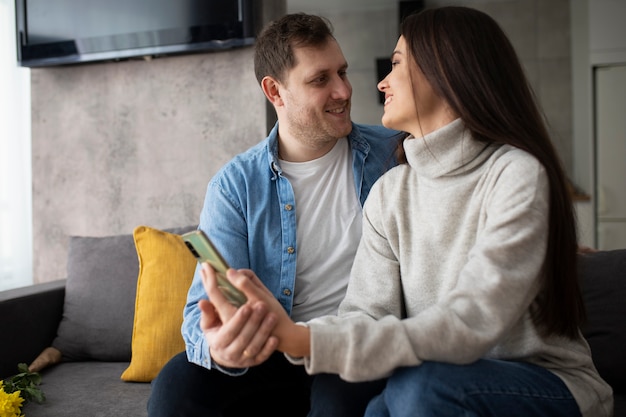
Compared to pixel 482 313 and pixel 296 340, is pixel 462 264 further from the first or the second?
pixel 296 340

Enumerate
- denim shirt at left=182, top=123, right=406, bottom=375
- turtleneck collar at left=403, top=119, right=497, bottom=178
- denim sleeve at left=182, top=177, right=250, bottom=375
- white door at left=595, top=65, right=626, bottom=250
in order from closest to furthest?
1. turtleneck collar at left=403, top=119, right=497, bottom=178
2. denim sleeve at left=182, top=177, right=250, bottom=375
3. denim shirt at left=182, top=123, right=406, bottom=375
4. white door at left=595, top=65, right=626, bottom=250

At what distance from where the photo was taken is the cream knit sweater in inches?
43.7

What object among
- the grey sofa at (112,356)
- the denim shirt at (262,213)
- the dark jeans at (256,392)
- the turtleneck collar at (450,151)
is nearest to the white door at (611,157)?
the grey sofa at (112,356)

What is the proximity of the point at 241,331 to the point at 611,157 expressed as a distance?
5.01m

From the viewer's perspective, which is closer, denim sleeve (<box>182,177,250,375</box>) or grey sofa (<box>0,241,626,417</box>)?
denim sleeve (<box>182,177,250,375</box>)

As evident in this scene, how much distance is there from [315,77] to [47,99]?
4.93ft

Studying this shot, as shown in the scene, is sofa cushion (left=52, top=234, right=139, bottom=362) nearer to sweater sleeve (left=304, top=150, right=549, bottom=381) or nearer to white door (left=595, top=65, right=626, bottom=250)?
sweater sleeve (left=304, top=150, right=549, bottom=381)

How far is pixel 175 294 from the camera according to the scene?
204cm

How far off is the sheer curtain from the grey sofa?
1378mm

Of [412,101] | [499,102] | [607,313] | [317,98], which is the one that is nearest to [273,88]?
[317,98]

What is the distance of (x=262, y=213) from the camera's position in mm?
1752

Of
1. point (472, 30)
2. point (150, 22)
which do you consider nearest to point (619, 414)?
point (472, 30)

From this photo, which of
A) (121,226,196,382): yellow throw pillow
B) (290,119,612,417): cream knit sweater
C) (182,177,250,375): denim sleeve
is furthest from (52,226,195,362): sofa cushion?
(290,119,612,417): cream knit sweater

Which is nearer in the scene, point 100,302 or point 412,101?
point 412,101
